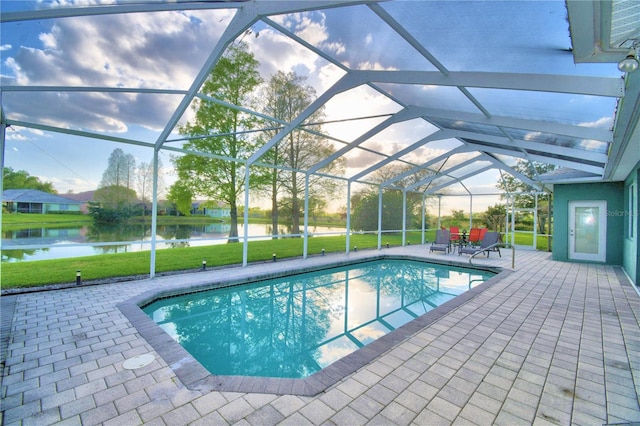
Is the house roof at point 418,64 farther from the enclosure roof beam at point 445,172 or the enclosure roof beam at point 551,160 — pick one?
the enclosure roof beam at point 445,172

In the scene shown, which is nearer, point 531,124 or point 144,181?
→ point 531,124

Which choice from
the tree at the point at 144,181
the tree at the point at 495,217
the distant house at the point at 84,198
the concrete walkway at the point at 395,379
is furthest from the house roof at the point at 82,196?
the tree at the point at 495,217

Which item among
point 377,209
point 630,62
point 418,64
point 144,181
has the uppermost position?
point 418,64

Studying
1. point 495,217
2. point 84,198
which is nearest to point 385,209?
point 495,217

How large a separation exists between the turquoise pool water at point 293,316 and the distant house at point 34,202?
292 centimetres

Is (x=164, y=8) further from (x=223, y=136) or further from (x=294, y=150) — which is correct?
(x=294, y=150)

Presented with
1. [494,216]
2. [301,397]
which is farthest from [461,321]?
[494,216]

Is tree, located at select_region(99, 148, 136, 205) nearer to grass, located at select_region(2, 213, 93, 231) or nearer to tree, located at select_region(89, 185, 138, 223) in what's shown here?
tree, located at select_region(89, 185, 138, 223)

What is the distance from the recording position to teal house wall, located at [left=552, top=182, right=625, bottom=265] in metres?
8.77

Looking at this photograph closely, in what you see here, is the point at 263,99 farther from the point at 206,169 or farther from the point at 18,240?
the point at 18,240

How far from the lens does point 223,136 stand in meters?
8.42

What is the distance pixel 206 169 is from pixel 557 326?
32.5 ft

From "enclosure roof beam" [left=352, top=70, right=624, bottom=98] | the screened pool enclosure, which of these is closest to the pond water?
the screened pool enclosure

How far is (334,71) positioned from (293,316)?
4.49 metres
